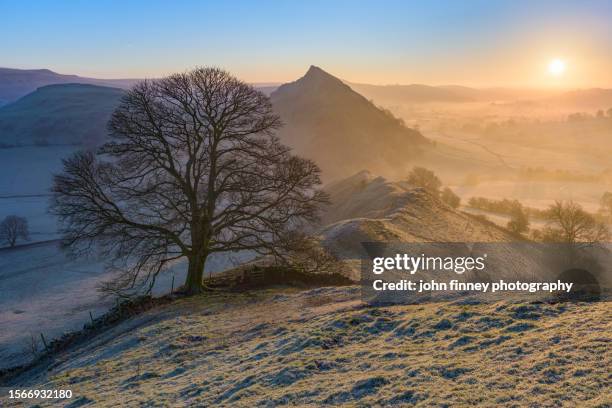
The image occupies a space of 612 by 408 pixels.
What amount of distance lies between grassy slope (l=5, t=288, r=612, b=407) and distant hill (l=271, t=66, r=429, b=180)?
112 metres

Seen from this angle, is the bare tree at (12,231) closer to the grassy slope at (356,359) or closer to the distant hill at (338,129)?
the grassy slope at (356,359)

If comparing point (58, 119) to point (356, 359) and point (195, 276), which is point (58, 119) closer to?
point (195, 276)

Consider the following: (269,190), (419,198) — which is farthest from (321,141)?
(269,190)

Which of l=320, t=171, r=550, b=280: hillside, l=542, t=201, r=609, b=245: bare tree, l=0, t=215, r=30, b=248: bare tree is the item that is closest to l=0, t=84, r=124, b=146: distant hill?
l=0, t=215, r=30, b=248: bare tree

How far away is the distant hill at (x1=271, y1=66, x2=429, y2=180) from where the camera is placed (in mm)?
140500

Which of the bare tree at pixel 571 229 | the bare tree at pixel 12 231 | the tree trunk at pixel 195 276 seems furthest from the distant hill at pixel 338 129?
the tree trunk at pixel 195 276

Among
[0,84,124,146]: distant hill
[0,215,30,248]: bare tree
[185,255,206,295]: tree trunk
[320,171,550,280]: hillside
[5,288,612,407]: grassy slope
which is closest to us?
[5,288,612,407]: grassy slope

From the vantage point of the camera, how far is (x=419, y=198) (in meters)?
49.0

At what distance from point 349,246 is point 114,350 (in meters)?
20.3

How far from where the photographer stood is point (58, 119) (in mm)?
164625

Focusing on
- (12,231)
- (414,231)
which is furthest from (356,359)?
(12,231)

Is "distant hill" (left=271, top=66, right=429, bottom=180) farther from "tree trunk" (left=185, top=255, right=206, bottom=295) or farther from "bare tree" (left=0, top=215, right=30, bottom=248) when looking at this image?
"tree trunk" (left=185, top=255, right=206, bottom=295)

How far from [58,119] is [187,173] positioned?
168 meters

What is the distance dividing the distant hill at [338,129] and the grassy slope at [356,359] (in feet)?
366
